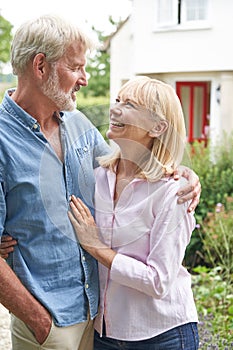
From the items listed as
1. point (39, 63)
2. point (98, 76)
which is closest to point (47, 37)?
point (39, 63)

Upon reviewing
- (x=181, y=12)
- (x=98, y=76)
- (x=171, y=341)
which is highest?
(x=181, y=12)

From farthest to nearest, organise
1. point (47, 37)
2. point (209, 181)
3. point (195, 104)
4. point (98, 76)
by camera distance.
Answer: point (98, 76), point (195, 104), point (209, 181), point (47, 37)

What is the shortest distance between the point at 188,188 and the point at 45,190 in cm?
42

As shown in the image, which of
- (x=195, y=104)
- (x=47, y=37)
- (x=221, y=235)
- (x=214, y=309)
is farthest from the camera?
(x=195, y=104)

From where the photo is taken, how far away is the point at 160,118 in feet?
5.89

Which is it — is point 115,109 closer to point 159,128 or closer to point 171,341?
point 159,128

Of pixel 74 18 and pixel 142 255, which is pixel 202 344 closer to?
pixel 142 255

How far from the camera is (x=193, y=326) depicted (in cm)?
191

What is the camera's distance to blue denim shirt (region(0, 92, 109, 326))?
1801mm

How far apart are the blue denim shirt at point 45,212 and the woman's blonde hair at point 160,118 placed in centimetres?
23

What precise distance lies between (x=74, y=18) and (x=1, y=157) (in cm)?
46

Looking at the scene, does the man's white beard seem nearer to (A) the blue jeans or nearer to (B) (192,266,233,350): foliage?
(A) the blue jeans

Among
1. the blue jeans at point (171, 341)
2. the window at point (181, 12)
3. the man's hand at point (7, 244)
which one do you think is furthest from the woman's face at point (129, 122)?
the window at point (181, 12)

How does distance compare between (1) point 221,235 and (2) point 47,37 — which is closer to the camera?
(2) point 47,37
